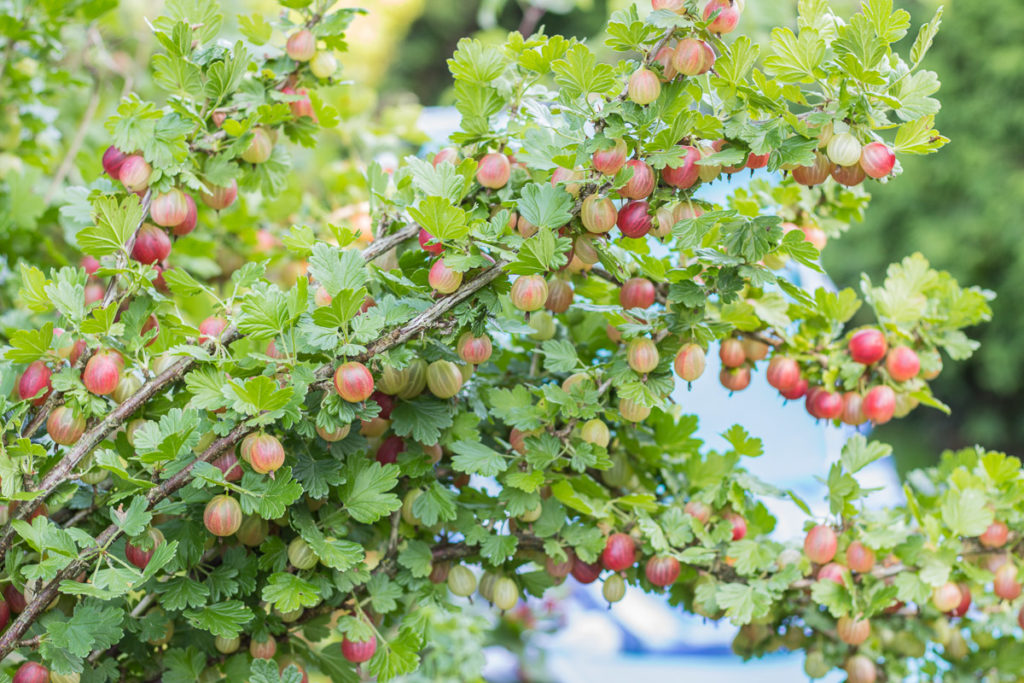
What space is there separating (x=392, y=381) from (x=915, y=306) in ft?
1.35

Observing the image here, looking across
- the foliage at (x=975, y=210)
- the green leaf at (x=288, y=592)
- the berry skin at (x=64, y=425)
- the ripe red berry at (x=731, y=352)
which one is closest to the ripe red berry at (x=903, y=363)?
the ripe red berry at (x=731, y=352)

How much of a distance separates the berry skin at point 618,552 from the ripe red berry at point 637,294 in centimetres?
16

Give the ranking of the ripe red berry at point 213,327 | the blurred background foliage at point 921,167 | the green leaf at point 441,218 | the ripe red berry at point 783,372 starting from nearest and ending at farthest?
the green leaf at point 441,218 < the ripe red berry at point 213,327 < the ripe red berry at point 783,372 < the blurred background foliage at point 921,167

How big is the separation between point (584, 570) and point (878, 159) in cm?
33

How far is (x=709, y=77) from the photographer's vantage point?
1.71 feet

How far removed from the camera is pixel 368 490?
0.52 m

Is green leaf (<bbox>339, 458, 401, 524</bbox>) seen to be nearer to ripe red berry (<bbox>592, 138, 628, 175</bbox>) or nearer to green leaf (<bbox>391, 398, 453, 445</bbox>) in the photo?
green leaf (<bbox>391, 398, 453, 445</bbox>)

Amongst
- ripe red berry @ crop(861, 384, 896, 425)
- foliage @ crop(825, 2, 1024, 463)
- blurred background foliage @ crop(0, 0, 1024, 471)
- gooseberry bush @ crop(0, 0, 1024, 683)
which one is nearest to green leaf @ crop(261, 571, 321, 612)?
gooseberry bush @ crop(0, 0, 1024, 683)

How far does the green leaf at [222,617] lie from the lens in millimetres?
502

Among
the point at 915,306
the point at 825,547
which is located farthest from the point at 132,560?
the point at 915,306

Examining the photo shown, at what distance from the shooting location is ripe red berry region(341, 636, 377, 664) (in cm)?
56

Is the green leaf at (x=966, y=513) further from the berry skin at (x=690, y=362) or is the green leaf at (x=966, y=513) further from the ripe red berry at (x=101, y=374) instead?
the ripe red berry at (x=101, y=374)

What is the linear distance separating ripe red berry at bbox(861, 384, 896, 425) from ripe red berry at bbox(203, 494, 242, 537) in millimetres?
452

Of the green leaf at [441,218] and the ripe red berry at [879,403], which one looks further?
the ripe red berry at [879,403]
